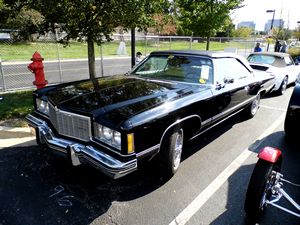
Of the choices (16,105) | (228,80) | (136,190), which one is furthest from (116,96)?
(16,105)

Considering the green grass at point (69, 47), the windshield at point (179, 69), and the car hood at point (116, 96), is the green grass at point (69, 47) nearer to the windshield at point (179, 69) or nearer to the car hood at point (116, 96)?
the windshield at point (179, 69)

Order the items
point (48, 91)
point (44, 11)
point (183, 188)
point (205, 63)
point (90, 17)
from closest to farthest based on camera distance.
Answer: point (183, 188), point (48, 91), point (205, 63), point (44, 11), point (90, 17)

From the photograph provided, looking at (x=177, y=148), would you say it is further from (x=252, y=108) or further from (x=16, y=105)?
(x=16, y=105)

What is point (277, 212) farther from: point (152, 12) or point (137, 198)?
point (152, 12)

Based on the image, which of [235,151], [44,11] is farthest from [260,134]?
[44,11]

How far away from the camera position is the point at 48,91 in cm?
398

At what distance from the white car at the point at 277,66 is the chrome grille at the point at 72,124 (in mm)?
6900

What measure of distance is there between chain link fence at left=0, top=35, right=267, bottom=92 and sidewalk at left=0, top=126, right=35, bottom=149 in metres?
3.18

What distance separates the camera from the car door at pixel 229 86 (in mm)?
4352

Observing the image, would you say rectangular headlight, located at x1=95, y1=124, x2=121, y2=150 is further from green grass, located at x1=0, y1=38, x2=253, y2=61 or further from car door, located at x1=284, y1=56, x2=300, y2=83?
green grass, located at x1=0, y1=38, x2=253, y2=61

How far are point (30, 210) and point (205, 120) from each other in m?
2.56

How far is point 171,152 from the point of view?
3377 mm

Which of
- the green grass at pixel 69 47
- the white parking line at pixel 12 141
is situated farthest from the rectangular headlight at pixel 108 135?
the green grass at pixel 69 47

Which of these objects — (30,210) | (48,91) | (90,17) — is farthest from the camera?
(90,17)
